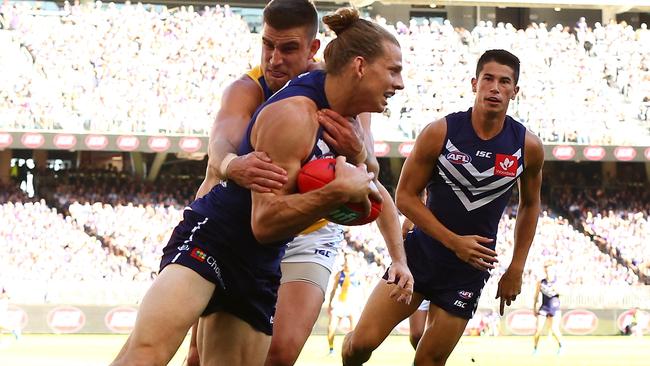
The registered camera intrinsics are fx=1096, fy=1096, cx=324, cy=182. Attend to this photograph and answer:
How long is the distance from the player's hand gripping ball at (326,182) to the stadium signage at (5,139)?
94.1ft

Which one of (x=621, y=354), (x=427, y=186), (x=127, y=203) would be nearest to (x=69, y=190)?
(x=127, y=203)

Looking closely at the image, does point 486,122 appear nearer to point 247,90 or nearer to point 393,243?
point 393,243

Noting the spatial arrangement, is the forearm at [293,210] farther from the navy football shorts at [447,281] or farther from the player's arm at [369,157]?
the navy football shorts at [447,281]

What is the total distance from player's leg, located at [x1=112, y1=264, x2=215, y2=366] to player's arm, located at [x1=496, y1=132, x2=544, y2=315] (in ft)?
12.2

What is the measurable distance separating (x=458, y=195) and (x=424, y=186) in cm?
29

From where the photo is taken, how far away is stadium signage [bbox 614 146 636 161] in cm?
3469

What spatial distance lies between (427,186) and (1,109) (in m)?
26.8

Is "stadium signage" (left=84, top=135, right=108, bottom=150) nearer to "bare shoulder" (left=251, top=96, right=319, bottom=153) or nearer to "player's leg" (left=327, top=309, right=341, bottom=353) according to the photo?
"player's leg" (left=327, top=309, right=341, bottom=353)

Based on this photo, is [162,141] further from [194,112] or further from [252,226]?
[252,226]

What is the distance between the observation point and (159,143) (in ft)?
109

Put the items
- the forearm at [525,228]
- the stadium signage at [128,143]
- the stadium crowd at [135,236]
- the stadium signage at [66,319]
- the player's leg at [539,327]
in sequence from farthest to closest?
the stadium signage at [128,143]
the stadium crowd at [135,236]
the stadium signage at [66,319]
the player's leg at [539,327]
the forearm at [525,228]

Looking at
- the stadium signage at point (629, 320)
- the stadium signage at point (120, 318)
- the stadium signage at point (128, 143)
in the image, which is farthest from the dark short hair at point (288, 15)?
the stadium signage at point (128, 143)

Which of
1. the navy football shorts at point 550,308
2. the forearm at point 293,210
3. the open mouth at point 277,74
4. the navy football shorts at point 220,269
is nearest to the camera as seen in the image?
the forearm at point 293,210

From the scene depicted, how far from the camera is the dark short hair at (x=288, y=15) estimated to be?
258 inches
